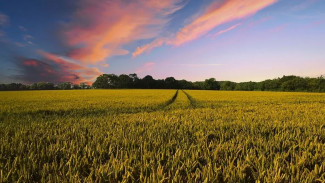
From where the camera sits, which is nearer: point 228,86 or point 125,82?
point 125,82

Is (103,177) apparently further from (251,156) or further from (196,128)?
(196,128)

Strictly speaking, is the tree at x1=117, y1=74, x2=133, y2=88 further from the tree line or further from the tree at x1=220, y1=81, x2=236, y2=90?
the tree at x1=220, y1=81, x2=236, y2=90

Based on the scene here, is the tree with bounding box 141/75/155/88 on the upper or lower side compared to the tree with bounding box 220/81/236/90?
upper

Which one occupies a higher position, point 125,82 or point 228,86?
point 125,82

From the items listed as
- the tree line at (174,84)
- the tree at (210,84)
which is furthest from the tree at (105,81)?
the tree at (210,84)

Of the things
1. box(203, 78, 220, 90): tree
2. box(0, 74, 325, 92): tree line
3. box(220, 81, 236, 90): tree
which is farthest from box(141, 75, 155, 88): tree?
box(220, 81, 236, 90): tree

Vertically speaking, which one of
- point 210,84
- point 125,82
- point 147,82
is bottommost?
point 210,84

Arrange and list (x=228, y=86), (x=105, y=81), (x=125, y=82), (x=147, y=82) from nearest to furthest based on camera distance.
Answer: (x=125, y=82), (x=147, y=82), (x=105, y=81), (x=228, y=86)

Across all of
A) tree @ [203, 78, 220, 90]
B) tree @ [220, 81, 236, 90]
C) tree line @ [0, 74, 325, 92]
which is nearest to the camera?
tree line @ [0, 74, 325, 92]

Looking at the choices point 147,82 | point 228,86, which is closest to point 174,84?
point 147,82

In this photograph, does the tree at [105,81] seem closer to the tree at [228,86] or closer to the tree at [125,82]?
the tree at [125,82]

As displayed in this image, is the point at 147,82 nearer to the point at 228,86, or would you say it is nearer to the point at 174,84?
the point at 174,84

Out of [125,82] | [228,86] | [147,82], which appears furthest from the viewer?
[228,86]

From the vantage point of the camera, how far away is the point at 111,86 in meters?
131
